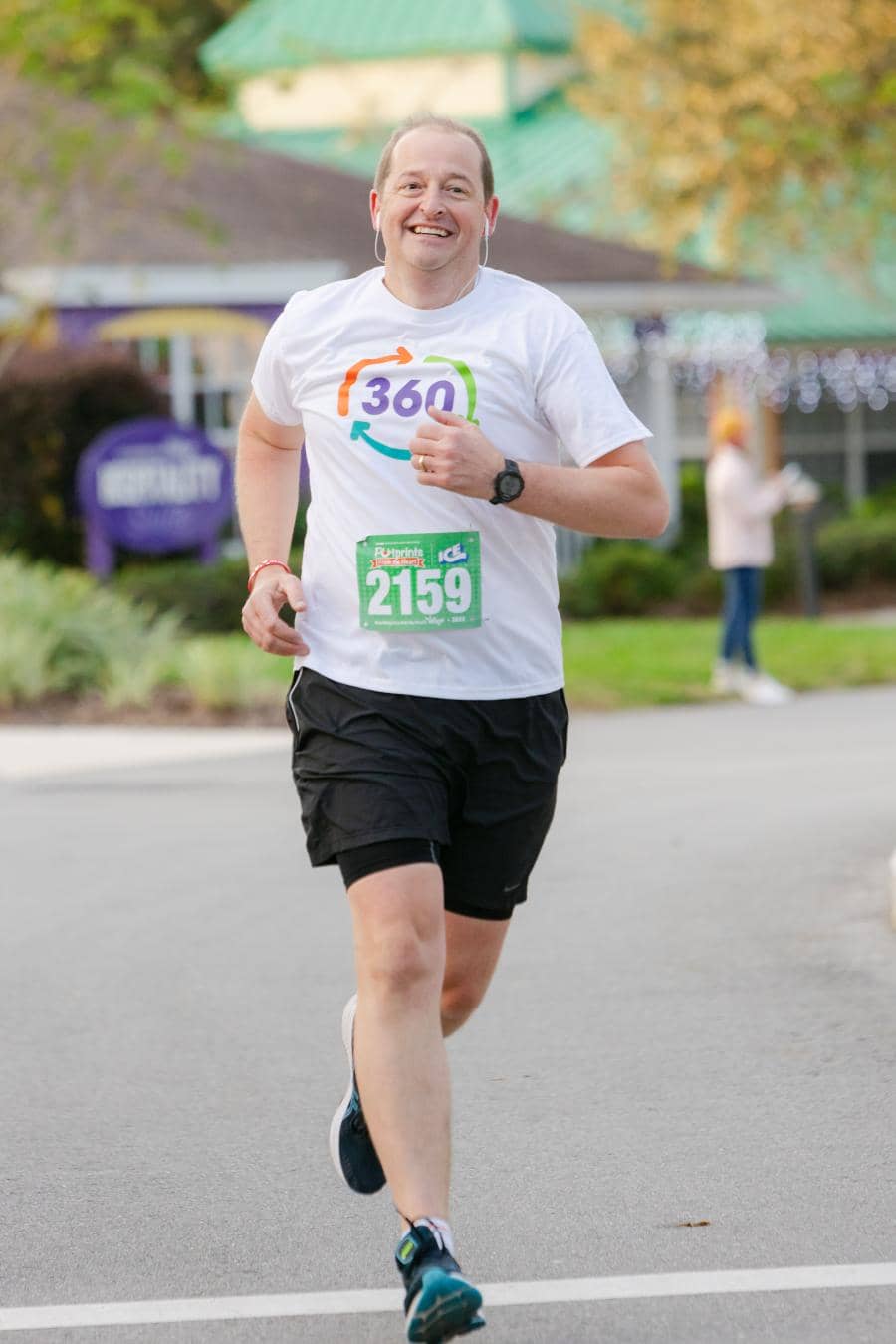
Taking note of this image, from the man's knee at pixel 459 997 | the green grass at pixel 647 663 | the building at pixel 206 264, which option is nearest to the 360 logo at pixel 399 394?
the man's knee at pixel 459 997

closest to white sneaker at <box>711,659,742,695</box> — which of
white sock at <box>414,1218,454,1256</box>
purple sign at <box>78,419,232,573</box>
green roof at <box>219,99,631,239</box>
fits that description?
purple sign at <box>78,419,232,573</box>

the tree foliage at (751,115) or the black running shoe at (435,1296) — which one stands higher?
the tree foliage at (751,115)

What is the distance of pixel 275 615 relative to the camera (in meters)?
4.77

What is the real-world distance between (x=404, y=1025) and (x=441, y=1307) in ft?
1.76

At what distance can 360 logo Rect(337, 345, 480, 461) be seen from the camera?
4.71 meters

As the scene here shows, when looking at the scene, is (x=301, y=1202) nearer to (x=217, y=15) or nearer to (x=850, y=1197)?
(x=850, y=1197)

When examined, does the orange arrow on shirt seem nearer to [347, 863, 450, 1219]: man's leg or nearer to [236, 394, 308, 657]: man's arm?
[236, 394, 308, 657]: man's arm

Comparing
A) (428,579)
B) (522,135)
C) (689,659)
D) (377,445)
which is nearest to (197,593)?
(689,659)

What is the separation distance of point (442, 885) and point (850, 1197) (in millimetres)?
1301

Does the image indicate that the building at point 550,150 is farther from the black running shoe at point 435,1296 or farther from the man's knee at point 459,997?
the black running shoe at point 435,1296

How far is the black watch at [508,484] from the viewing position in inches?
179

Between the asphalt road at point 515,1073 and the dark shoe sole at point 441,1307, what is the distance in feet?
1.00

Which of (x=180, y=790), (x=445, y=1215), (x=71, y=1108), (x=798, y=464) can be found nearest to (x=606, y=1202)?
(x=445, y=1215)

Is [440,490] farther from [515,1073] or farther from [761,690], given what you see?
[761,690]
